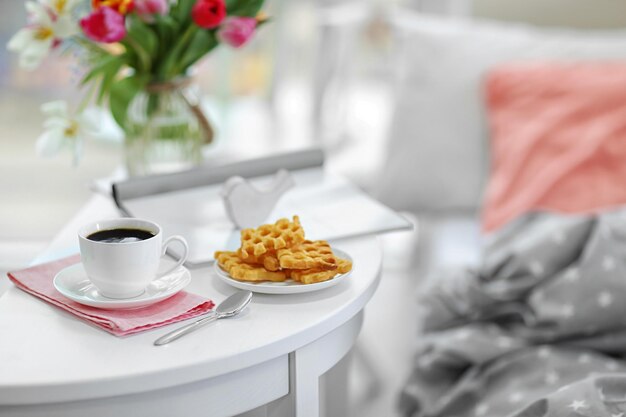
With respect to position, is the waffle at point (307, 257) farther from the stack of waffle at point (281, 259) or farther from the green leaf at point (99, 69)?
the green leaf at point (99, 69)

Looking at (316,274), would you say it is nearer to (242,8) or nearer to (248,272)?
(248,272)

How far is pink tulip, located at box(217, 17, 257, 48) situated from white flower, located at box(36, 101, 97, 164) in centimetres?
24

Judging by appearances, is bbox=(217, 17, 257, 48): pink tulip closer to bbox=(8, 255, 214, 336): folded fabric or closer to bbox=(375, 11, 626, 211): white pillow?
bbox=(8, 255, 214, 336): folded fabric

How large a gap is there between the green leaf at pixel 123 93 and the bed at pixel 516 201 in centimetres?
60

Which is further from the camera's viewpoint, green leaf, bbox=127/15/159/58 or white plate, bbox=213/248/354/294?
green leaf, bbox=127/15/159/58

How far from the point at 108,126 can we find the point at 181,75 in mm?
1003

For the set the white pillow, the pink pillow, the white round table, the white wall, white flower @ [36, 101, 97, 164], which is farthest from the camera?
the white wall

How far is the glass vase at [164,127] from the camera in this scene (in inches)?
53.5

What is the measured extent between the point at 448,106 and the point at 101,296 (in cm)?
119

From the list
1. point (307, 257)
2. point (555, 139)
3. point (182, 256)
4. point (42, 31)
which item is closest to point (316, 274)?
point (307, 257)

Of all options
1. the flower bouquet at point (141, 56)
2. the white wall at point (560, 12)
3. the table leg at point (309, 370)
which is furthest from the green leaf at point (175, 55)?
the white wall at point (560, 12)

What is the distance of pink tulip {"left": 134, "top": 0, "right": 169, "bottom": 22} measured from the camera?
1.24 meters

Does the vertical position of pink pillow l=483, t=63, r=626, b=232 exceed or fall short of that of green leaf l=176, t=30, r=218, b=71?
it falls short

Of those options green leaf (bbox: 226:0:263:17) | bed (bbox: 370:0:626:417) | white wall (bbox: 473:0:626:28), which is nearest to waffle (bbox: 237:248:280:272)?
bed (bbox: 370:0:626:417)
